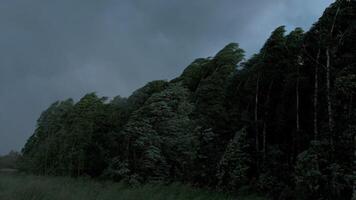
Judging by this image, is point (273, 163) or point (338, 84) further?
point (273, 163)

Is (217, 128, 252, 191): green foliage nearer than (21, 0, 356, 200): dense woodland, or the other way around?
(21, 0, 356, 200): dense woodland

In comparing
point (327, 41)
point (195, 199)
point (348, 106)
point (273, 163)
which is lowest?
point (195, 199)

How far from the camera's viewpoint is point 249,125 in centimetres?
1850

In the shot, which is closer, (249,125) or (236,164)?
(236,164)

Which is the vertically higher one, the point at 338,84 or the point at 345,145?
the point at 338,84

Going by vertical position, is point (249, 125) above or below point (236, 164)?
above

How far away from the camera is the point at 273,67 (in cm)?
1784

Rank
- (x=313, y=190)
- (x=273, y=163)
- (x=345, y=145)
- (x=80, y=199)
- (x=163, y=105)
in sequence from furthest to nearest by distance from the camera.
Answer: (x=163, y=105)
(x=273, y=163)
(x=313, y=190)
(x=345, y=145)
(x=80, y=199)

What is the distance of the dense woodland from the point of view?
38.6 ft

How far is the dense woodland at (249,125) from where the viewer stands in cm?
1176

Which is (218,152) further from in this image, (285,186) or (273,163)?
(285,186)

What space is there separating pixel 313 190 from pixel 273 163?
4619 millimetres

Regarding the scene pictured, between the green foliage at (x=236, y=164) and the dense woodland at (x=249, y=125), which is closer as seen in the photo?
the dense woodland at (x=249, y=125)

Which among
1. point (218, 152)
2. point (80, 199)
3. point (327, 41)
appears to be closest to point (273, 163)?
point (218, 152)
